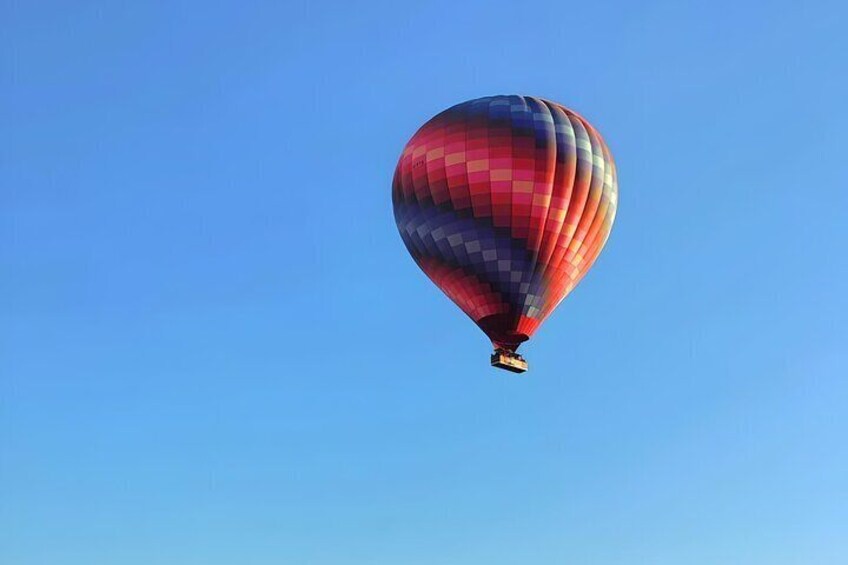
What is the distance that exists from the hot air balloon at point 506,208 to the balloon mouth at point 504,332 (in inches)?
1.9

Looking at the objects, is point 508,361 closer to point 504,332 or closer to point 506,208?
point 504,332

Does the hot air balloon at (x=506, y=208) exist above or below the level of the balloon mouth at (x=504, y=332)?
above

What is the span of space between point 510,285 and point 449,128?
8.46 meters

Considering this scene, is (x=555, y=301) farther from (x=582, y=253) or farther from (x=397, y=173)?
(x=397, y=173)

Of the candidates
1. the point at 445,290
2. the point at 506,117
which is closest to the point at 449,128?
the point at 506,117

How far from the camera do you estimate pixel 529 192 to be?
239 feet

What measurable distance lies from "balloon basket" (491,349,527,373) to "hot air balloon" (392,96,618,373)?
0.16 ft

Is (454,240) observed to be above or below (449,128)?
below

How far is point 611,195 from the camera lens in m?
76.4

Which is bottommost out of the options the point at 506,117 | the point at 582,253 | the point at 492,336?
the point at 492,336

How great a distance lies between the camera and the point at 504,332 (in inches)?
2874

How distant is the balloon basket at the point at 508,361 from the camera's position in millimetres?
72625

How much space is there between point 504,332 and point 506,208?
237 inches

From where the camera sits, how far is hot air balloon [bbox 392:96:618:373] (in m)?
72.9
